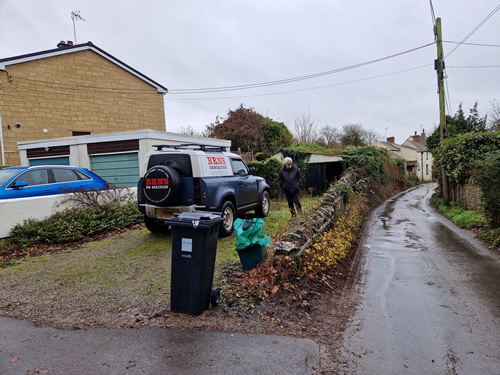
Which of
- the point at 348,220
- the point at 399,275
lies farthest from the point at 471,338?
the point at 348,220

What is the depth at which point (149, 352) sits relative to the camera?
123 inches

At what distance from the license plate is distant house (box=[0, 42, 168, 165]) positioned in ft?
28.1

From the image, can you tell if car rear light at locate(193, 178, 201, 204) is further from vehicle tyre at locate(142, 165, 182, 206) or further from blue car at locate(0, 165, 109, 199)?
blue car at locate(0, 165, 109, 199)

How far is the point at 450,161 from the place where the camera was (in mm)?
13031

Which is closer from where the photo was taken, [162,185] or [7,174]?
[162,185]

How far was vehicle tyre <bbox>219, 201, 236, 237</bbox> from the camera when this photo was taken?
726 cm

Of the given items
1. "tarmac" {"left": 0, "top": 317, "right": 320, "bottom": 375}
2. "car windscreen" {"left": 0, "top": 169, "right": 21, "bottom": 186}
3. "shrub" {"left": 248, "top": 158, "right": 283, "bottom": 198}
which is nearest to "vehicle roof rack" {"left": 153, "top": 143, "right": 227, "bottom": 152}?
"car windscreen" {"left": 0, "top": 169, "right": 21, "bottom": 186}

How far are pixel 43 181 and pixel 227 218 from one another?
15.9 feet

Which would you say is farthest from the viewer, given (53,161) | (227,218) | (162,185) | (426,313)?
(53,161)

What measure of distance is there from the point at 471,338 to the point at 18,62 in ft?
67.1

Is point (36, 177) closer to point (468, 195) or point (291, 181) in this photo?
point (291, 181)

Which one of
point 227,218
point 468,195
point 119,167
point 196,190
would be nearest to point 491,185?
point 468,195

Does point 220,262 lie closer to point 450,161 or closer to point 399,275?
point 399,275

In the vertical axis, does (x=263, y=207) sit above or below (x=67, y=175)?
below
